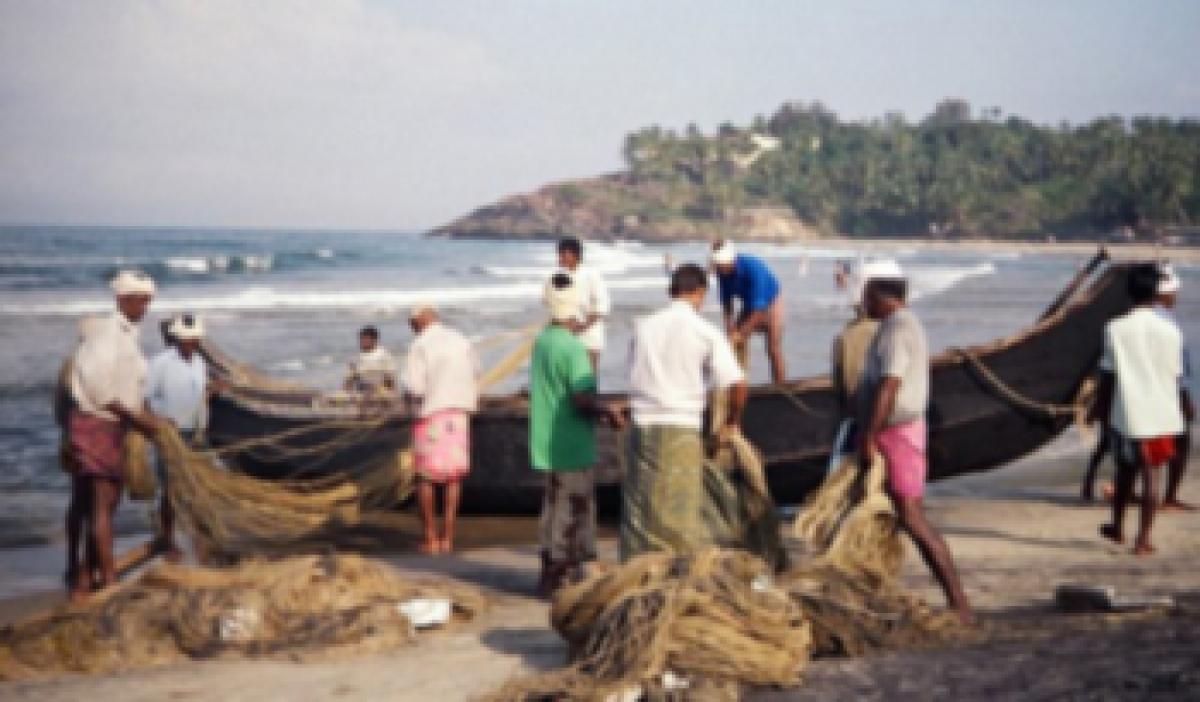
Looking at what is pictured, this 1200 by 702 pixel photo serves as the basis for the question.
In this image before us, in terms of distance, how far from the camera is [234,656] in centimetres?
545

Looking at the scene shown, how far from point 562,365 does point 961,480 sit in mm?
5383

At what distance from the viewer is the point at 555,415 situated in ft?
20.5

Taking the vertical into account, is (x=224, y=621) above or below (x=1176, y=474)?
below

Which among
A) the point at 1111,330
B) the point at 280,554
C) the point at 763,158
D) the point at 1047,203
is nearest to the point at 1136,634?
the point at 1111,330

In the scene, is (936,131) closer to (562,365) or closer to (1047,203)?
(1047,203)

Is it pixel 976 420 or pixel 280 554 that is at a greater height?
pixel 976 420

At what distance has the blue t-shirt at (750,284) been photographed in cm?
927

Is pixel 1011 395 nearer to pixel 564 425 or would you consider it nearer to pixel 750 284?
pixel 750 284

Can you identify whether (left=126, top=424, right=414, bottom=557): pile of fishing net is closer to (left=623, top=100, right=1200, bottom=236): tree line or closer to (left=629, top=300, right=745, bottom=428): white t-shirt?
(left=629, top=300, right=745, bottom=428): white t-shirt

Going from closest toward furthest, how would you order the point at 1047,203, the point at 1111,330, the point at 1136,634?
the point at 1136,634 → the point at 1111,330 → the point at 1047,203

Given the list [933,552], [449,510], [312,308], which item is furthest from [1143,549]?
[312,308]

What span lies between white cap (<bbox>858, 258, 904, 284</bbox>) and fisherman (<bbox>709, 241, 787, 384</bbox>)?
3353mm

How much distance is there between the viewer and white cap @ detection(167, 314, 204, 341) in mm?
8023

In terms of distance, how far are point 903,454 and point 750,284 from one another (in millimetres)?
4010
